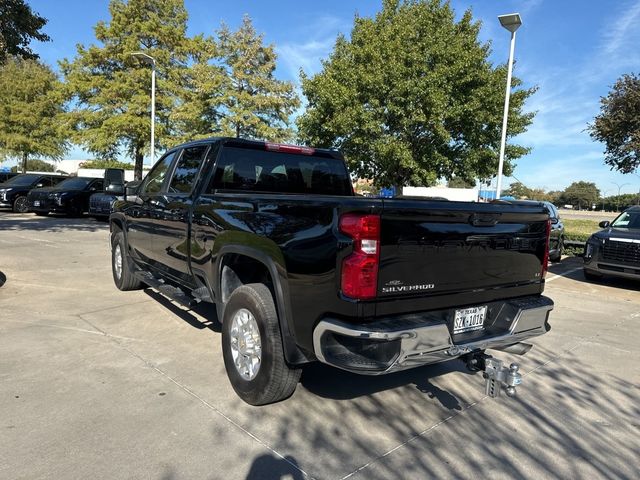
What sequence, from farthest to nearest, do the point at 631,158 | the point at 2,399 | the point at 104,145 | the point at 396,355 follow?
the point at 104,145 < the point at 631,158 < the point at 2,399 < the point at 396,355

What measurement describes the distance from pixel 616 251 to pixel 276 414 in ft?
27.0

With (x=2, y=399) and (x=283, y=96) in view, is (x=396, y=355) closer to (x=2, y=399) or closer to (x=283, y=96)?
(x=2, y=399)

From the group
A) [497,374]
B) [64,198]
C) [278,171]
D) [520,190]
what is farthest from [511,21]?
[520,190]

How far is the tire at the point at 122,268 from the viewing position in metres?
6.47

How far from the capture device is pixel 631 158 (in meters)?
16.9

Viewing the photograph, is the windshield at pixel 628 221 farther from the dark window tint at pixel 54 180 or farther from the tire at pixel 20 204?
the dark window tint at pixel 54 180

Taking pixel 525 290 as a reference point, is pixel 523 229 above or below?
above

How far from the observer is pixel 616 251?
8.95 m

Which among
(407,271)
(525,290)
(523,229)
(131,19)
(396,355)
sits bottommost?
(396,355)

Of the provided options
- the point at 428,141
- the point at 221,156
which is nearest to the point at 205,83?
the point at 428,141

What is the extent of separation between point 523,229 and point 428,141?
1500cm

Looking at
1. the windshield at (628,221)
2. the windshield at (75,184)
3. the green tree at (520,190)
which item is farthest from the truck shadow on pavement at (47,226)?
the green tree at (520,190)

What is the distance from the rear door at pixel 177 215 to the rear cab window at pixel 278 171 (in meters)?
0.31

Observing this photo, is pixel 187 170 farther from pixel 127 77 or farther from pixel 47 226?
pixel 127 77
